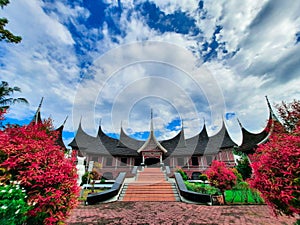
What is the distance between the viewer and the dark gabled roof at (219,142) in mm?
20603

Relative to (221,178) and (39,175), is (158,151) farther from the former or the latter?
(39,175)

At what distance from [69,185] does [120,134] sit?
2231cm

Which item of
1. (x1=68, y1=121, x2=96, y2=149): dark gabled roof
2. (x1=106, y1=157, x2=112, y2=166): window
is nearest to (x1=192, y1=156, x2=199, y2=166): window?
(x1=106, y1=157, x2=112, y2=166): window

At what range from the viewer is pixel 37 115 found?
18469 millimetres

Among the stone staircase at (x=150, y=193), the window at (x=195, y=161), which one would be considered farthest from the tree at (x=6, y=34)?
the window at (x=195, y=161)

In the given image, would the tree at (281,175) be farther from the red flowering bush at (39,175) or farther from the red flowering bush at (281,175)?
the red flowering bush at (39,175)

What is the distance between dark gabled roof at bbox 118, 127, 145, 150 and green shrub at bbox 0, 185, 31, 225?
69.2ft

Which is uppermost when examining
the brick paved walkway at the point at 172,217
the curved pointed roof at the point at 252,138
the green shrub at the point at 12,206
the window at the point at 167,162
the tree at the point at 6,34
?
the tree at the point at 6,34

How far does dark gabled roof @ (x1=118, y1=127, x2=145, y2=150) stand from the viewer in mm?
23344

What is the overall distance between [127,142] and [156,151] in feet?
20.7

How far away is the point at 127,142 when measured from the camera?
2450 cm

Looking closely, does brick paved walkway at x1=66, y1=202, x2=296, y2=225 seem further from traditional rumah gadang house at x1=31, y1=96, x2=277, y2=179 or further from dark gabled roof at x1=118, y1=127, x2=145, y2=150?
dark gabled roof at x1=118, y1=127, x2=145, y2=150

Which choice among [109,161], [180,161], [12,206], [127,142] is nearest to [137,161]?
[109,161]

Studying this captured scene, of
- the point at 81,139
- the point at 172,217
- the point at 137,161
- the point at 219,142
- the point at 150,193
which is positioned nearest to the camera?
the point at 172,217
